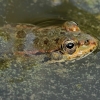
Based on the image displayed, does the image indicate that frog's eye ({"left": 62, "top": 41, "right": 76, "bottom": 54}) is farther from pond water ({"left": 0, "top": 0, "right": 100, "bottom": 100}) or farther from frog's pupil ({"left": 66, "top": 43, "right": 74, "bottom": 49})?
pond water ({"left": 0, "top": 0, "right": 100, "bottom": 100})

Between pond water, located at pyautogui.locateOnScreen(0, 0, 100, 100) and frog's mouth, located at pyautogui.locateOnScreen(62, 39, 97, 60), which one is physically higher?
frog's mouth, located at pyautogui.locateOnScreen(62, 39, 97, 60)

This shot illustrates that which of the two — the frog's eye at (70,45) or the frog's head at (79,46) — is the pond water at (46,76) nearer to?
the frog's head at (79,46)

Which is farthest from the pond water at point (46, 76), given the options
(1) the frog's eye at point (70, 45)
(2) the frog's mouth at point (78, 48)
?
(1) the frog's eye at point (70, 45)

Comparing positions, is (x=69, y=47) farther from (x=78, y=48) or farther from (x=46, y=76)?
(x=46, y=76)

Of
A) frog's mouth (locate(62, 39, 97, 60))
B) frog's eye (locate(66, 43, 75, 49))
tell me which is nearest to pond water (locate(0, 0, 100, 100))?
frog's mouth (locate(62, 39, 97, 60))

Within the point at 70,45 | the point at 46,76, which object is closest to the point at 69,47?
the point at 70,45

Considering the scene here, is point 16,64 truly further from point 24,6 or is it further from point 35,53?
point 24,6

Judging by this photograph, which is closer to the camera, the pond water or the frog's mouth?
the pond water
